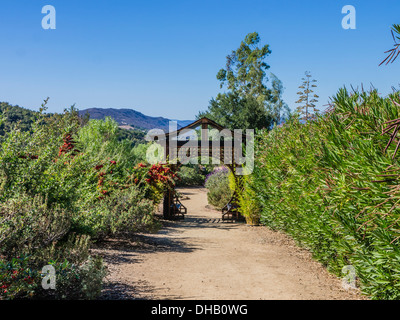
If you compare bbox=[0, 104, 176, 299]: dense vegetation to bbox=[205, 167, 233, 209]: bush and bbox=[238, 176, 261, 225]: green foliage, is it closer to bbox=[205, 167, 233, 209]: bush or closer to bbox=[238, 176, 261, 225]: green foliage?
bbox=[238, 176, 261, 225]: green foliage

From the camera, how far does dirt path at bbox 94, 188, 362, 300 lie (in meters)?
4.89

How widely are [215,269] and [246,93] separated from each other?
1155 inches

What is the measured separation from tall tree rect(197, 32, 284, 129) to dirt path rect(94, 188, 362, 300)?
21.4 m

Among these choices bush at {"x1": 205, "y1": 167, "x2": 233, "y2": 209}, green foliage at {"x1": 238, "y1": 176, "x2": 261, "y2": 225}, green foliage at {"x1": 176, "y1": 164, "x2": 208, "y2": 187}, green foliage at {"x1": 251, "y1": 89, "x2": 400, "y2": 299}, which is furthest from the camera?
green foliage at {"x1": 176, "y1": 164, "x2": 208, "y2": 187}

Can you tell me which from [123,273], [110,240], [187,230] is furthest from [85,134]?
[123,273]

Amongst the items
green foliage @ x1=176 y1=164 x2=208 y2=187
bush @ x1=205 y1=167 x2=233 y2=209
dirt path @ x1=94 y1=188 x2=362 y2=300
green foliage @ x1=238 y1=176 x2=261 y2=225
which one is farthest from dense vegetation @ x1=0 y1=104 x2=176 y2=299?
green foliage @ x1=176 y1=164 x2=208 y2=187

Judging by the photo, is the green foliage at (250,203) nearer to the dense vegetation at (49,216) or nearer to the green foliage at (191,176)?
the dense vegetation at (49,216)

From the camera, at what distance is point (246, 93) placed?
3394cm

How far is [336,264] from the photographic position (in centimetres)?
579

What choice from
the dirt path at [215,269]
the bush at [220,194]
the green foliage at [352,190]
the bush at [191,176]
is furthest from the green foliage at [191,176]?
the green foliage at [352,190]

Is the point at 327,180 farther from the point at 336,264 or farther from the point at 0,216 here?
the point at 0,216

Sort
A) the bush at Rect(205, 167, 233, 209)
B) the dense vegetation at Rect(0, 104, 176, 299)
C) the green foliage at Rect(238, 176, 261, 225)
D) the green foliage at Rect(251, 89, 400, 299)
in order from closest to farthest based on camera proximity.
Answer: the green foliage at Rect(251, 89, 400, 299) → the dense vegetation at Rect(0, 104, 176, 299) → the green foliage at Rect(238, 176, 261, 225) → the bush at Rect(205, 167, 233, 209)

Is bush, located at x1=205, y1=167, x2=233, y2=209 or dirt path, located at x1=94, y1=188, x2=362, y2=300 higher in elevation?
bush, located at x1=205, y1=167, x2=233, y2=209
